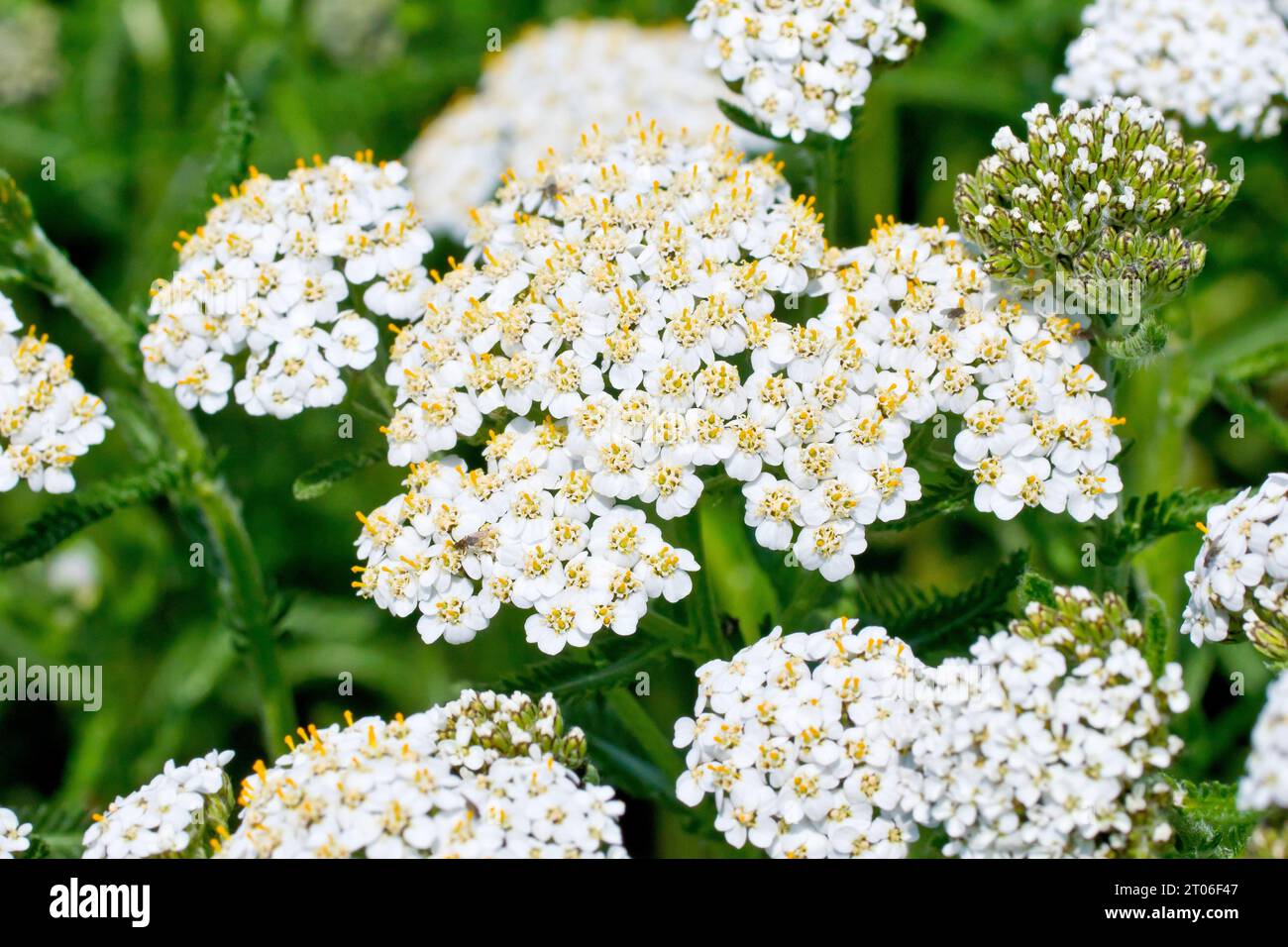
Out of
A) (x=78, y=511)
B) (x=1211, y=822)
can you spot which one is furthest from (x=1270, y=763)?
(x=78, y=511)

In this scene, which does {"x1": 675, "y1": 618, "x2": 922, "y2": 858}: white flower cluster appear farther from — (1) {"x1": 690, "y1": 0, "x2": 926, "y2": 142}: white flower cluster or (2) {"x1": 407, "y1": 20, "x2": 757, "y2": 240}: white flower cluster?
(2) {"x1": 407, "y1": 20, "x2": 757, "y2": 240}: white flower cluster

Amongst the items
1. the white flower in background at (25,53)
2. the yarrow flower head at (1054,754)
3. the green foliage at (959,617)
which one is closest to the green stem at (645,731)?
the green foliage at (959,617)

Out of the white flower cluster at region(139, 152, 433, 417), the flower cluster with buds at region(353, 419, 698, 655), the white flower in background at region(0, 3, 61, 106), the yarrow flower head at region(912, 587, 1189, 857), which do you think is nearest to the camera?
the yarrow flower head at region(912, 587, 1189, 857)

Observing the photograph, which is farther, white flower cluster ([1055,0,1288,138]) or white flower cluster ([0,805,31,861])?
white flower cluster ([1055,0,1288,138])

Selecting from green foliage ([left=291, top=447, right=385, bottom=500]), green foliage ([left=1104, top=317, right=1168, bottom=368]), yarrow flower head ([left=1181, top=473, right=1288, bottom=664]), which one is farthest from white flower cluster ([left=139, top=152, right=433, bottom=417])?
yarrow flower head ([left=1181, top=473, right=1288, bottom=664])
